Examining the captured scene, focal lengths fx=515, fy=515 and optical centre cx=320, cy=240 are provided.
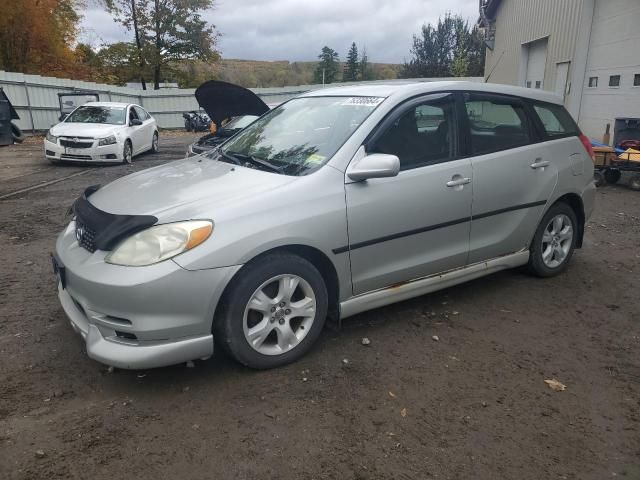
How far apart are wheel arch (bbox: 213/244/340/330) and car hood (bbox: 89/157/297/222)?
355 mm

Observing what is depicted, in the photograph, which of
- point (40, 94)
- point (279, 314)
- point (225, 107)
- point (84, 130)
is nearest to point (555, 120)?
point (279, 314)

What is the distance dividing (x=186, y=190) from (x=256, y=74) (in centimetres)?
6343

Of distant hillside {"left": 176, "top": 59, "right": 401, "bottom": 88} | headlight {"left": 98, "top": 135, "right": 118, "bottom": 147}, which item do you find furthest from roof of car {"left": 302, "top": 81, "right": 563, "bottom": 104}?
distant hillside {"left": 176, "top": 59, "right": 401, "bottom": 88}

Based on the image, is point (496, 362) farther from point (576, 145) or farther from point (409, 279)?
point (576, 145)

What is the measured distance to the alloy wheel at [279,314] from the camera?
3057mm

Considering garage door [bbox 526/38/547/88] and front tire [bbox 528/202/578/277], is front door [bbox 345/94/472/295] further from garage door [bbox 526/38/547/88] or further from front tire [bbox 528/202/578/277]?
garage door [bbox 526/38/547/88]

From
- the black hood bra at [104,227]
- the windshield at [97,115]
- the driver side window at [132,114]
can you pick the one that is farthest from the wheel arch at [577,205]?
the driver side window at [132,114]

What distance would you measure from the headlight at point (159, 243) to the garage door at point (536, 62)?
1607 cm

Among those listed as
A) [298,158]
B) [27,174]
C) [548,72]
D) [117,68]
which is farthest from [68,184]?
[117,68]

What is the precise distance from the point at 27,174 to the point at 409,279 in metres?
10.3

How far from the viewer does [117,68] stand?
40281 mm

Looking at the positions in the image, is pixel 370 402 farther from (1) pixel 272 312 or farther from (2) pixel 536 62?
(2) pixel 536 62

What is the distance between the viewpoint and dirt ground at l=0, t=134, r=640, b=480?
2.43 meters

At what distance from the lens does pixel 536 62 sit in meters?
17.0
